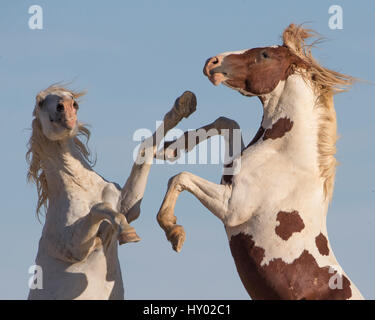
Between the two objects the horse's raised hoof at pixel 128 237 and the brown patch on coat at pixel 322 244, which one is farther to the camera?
the brown patch on coat at pixel 322 244

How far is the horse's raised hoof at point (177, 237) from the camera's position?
12.8 metres

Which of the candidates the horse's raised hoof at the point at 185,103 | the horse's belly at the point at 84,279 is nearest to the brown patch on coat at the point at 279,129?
the horse's raised hoof at the point at 185,103

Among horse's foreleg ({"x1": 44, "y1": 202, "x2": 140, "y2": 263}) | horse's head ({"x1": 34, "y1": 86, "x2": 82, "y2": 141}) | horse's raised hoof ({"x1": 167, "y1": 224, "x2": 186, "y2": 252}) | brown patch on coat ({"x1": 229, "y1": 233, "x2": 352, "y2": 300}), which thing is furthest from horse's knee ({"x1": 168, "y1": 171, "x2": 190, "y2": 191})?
horse's head ({"x1": 34, "y1": 86, "x2": 82, "y2": 141})

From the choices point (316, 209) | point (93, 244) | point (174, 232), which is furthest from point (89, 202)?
point (316, 209)

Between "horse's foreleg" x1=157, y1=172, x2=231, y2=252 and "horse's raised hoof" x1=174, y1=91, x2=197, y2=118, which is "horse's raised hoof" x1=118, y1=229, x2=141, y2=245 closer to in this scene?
"horse's foreleg" x1=157, y1=172, x2=231, y2=252

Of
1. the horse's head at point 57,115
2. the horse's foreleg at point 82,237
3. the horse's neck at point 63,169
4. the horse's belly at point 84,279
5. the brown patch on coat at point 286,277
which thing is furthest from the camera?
the horse's neck at point 63,169

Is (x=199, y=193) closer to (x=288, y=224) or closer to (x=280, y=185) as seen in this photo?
(x=280, y=185)

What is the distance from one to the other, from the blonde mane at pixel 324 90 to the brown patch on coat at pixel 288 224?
427 millimetres

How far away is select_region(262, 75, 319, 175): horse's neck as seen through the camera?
1359cm

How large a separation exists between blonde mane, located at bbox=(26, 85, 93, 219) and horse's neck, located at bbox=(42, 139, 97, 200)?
6cm

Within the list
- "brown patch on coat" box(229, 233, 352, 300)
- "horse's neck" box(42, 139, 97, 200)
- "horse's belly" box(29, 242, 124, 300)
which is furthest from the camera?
"horse's neck" box(42, 139, 97, 200)

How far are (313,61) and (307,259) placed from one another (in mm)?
1944

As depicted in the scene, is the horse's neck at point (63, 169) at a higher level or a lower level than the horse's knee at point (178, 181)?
Result: higher

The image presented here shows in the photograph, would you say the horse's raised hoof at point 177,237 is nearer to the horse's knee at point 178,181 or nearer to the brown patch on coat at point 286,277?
the horse's knee at point 178,181
